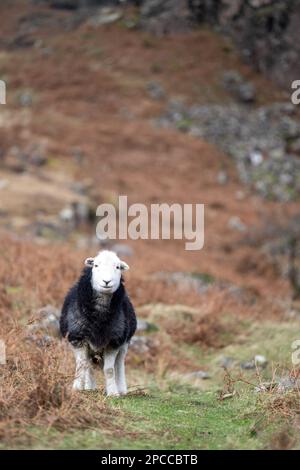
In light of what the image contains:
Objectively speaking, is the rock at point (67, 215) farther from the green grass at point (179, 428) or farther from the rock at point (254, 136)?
the green grass at point (179, 428)

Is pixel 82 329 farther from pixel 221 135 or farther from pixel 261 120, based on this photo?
pixel 261 120

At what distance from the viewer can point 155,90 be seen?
48.2 m

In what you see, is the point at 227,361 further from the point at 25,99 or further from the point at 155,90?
the point at 155,90

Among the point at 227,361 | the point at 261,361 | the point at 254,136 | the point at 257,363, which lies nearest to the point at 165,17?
the point at 254,136

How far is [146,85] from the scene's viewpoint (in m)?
48.9

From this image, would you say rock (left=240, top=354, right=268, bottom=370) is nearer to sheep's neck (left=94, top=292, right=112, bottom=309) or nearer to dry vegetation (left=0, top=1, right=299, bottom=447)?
dry vegetation (left=0, top=1, right=299, bottom=447)

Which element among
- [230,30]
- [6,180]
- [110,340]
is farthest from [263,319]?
[230,30]

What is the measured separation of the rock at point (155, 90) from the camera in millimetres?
47562

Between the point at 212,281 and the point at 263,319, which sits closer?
the point at 263,319

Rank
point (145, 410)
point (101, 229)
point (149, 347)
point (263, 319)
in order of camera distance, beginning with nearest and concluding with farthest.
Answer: point (145, 410)
point (149, 347)
point (263, 319)
point (101, 229)

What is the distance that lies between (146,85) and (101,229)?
78.5ft

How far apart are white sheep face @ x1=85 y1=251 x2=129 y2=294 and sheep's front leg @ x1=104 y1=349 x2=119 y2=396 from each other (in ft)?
2.20

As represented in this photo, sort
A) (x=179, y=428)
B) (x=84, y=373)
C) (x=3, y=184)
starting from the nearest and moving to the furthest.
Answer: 1. (x=179, y=428)
2. (x=84, y=373)
3. (x=3, y=184)

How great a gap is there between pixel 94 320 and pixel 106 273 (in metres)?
0.53
